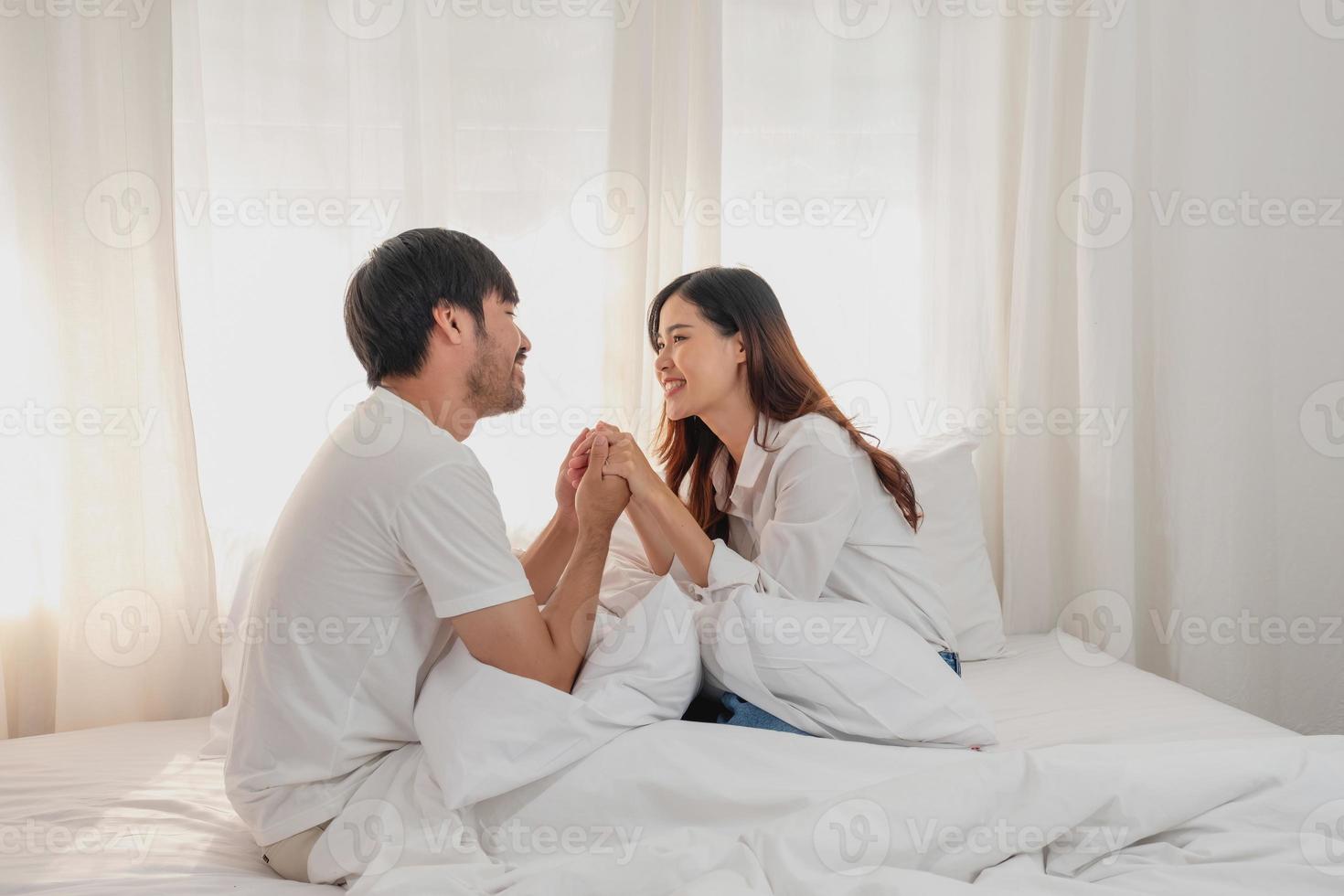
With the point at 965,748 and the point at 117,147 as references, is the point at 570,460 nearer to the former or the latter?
the point at 965,748

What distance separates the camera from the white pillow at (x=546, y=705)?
1272 millimetres

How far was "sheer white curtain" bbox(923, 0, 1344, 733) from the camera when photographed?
241 centimetres

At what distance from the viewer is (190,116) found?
213 cm

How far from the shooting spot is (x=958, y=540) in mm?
2217

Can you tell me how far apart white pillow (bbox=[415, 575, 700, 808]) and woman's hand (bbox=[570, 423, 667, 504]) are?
10.2 inches
